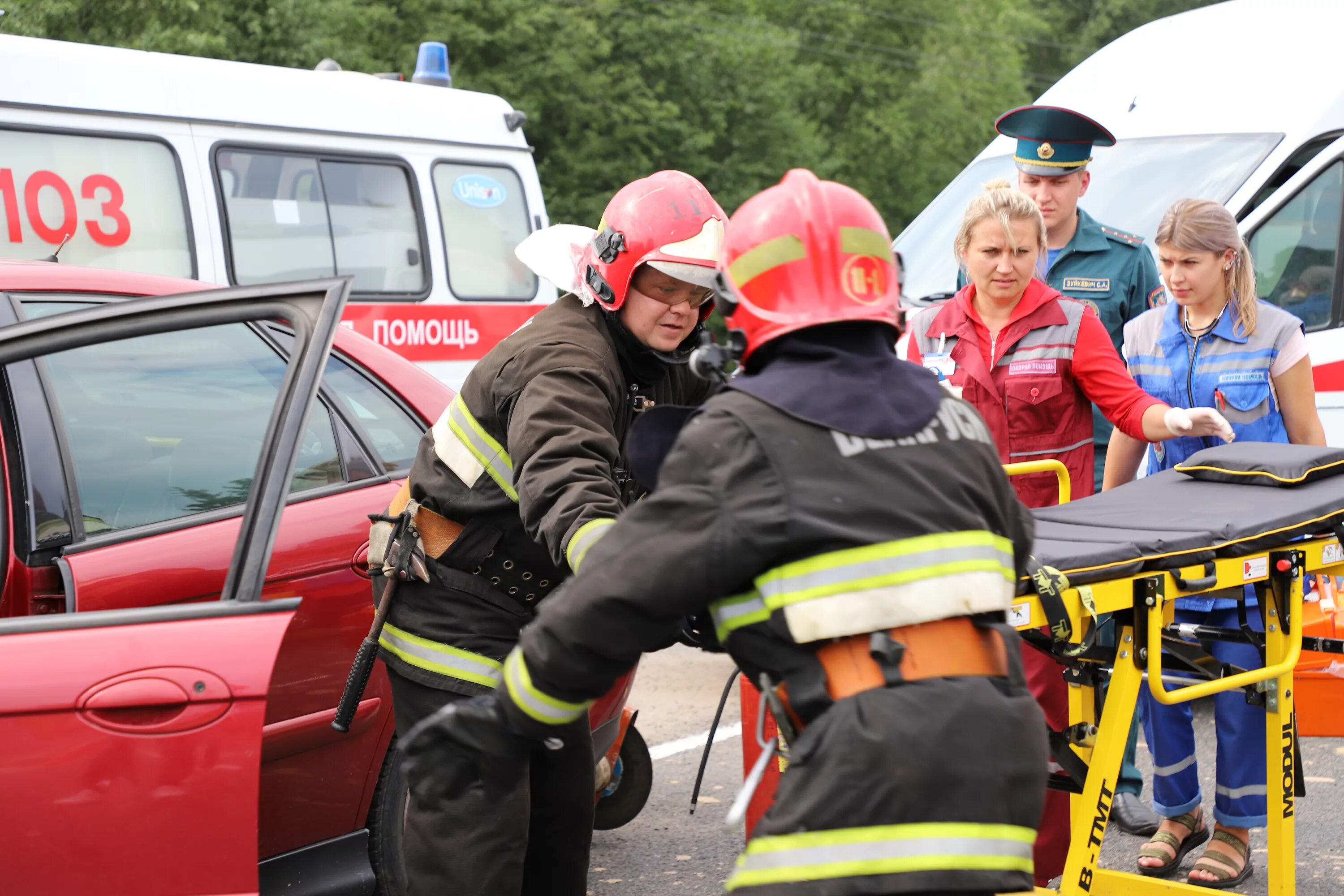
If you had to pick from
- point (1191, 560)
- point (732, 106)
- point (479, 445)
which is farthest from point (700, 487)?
point (732, 106)

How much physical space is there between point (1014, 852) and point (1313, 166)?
4.84 metres

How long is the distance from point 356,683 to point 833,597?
55.7 inches

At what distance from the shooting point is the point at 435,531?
283cm

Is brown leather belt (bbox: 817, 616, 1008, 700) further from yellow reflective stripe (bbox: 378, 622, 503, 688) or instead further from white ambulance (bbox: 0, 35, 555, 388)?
white ambulance (bbox: 0, 35, 555, 388)

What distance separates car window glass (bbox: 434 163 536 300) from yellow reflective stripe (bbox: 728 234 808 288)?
699cm

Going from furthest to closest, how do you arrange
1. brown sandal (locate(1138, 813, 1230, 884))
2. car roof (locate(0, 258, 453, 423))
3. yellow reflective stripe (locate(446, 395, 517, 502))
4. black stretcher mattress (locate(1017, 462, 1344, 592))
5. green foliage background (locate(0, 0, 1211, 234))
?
green foliage background (locate(0, 0, 1211, 234)) < brown sandal (locate(1138, 813, 1230, 884)) < car roof (locate(0, 258, 453, 423)) < black stretcher mattress (locate(1017, 462, 1344, 592)) < yellow reflective stripe (locate(446, 395, 517, 502))

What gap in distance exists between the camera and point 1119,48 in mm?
7082

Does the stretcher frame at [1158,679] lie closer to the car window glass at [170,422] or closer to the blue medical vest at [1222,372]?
the blue medical vest at [1222,372]

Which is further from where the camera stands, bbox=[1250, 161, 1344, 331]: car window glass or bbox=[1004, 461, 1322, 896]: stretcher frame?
bbox=[1250, 161, 1344, 331]: car window glass

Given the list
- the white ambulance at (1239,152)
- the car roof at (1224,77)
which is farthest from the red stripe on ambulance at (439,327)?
the car roof at (1224,77)

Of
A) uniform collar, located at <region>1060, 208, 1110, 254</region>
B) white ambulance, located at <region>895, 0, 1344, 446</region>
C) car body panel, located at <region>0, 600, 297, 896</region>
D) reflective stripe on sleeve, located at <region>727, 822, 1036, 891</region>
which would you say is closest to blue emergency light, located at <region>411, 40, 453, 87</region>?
white ambulance, located at <region>895, 0, 1344, 446</region>

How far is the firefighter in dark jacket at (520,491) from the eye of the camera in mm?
2600

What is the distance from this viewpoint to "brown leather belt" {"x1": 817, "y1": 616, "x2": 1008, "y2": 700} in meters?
1.80

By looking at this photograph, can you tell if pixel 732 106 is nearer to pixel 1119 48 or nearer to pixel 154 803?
pixel 1119 48
